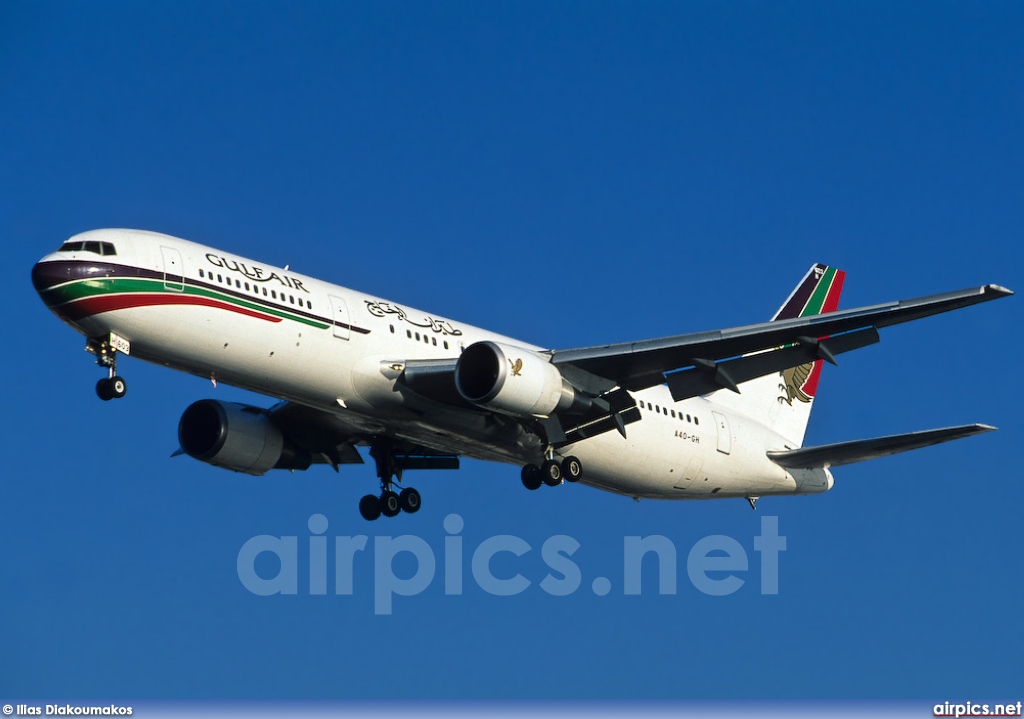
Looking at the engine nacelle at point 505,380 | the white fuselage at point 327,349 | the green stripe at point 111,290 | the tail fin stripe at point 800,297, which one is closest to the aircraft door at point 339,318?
the white fuselage at point 327,349

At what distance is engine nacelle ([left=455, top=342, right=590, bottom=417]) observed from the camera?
35188 millimetres

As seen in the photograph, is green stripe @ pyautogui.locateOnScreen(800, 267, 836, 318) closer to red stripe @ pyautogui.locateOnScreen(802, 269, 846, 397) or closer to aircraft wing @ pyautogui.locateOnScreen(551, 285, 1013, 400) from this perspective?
red stripe @ pyautogui.locateOnScreen(802, 269, 846, 397)

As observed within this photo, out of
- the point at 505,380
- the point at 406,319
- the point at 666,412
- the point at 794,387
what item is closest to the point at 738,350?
the point at 505,380

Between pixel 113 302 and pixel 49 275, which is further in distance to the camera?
pixel 113 302

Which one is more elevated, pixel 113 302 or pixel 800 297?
pixel 800 297

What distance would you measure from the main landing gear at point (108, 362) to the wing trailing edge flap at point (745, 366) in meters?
13.8

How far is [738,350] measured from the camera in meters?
36.0

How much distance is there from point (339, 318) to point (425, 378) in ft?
8.43

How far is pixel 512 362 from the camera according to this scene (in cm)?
3544

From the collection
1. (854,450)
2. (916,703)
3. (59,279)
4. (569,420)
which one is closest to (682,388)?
(569,420)

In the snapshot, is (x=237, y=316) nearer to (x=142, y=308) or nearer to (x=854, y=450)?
(x=142, y=308)

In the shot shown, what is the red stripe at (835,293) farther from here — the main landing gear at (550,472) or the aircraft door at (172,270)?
the aircraft door at (172,270)

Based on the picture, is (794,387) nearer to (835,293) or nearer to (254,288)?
(835,293)

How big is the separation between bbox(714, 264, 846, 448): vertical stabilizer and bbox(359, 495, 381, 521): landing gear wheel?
10.9 metres
